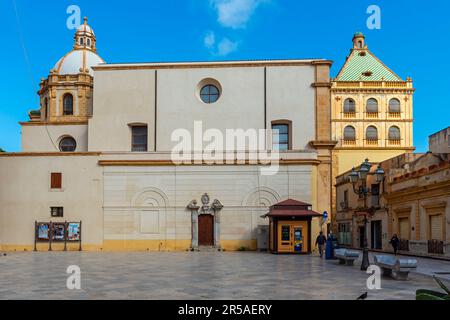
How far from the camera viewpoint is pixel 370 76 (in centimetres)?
6962

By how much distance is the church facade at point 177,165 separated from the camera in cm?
3556

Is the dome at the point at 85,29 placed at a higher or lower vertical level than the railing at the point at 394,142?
higher

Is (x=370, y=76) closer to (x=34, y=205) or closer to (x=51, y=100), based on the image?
(x=51, y=100)

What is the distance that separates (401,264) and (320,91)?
72.6ft

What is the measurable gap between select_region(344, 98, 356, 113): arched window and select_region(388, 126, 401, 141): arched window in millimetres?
5046

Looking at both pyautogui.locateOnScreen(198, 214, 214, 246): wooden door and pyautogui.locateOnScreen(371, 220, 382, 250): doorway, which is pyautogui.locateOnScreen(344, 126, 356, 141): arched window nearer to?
pyautogui.locateOnScreen(371, 220, 382, 250): doorway

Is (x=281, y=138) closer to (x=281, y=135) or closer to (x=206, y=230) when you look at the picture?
(x=281, y=135)

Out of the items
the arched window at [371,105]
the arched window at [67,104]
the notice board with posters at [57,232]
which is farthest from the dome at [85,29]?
the notice board with posters at [57,232]

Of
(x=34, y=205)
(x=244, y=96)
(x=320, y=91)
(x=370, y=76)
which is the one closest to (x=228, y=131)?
(x=244, y=96)

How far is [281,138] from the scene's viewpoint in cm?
3816

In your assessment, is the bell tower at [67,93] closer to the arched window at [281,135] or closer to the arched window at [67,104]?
the arched window at [67,104]

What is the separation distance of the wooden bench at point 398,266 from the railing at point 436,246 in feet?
39.4
